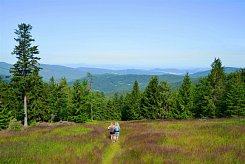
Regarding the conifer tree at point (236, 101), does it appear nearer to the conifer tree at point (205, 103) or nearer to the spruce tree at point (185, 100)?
the conifer tree at point (205, 103)

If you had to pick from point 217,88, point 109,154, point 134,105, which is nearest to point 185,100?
point 217,88

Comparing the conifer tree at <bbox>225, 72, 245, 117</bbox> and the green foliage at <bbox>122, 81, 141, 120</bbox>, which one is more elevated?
the conifer tree at <bbox>225, 72, 245, 117</bbox>

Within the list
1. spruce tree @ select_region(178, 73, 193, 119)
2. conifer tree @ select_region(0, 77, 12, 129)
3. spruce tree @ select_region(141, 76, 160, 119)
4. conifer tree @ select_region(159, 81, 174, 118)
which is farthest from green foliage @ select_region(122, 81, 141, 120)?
conifer tree @ select_region(0, 77, 12, 129)

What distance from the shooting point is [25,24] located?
38094mm

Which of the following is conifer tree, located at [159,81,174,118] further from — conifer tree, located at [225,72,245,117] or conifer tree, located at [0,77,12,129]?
conifer tree, located at [0,77,12,129]

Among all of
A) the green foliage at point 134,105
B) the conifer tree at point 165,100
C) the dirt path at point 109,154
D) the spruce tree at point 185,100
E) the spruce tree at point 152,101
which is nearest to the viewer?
the dirt path at point 109,154

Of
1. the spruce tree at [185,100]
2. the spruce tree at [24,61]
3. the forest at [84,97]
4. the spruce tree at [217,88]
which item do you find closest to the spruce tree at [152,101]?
the forest at [84,97]

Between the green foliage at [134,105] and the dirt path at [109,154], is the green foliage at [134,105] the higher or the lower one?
the lower one

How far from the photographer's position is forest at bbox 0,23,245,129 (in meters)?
39.1

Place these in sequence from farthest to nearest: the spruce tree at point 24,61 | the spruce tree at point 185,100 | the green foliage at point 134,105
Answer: the green foliage at point 134,105, the spruce tree at point 185,100, the spruce tree at point 24,61

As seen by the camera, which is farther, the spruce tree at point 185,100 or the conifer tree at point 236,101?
the spruce tree at point 185,100

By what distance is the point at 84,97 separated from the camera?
59406 millimetres

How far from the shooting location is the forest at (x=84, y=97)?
39062 mm

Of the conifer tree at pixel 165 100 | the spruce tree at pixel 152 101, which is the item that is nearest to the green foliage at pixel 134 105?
the spruce tree at pixel 152 101
